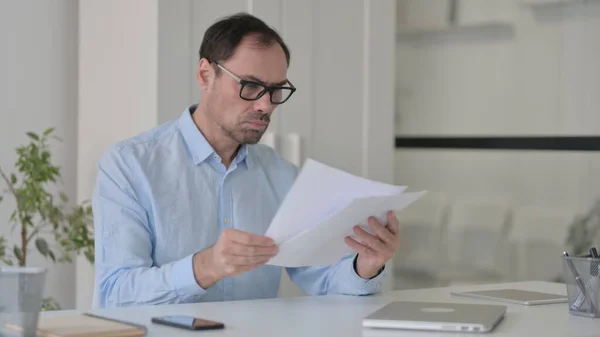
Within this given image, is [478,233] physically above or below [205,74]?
below

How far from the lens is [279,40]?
2383 mm

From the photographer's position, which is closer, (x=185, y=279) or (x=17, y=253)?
(x=185, y=279)

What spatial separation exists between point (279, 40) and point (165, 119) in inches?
23.5

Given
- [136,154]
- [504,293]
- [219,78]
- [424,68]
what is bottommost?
[504,293]

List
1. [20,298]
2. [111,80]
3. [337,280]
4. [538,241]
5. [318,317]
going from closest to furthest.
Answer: [20,298] → [318,317] → [337,280] → [111,80] → [538,241]

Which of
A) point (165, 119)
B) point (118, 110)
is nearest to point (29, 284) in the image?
point (165, 119)

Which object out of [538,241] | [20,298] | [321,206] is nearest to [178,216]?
[321,206]

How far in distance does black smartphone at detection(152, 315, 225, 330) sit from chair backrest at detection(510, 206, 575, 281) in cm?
222

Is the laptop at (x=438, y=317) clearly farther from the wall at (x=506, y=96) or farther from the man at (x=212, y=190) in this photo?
the wall at (x=506, y=96)

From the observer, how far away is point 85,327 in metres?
1.50

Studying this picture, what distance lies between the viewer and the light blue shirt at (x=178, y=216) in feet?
6.72

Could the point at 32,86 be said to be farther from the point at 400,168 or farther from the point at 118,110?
the point at 400,168

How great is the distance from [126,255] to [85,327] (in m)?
0.58

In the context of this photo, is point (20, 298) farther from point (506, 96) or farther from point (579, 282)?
point (506, 96)
